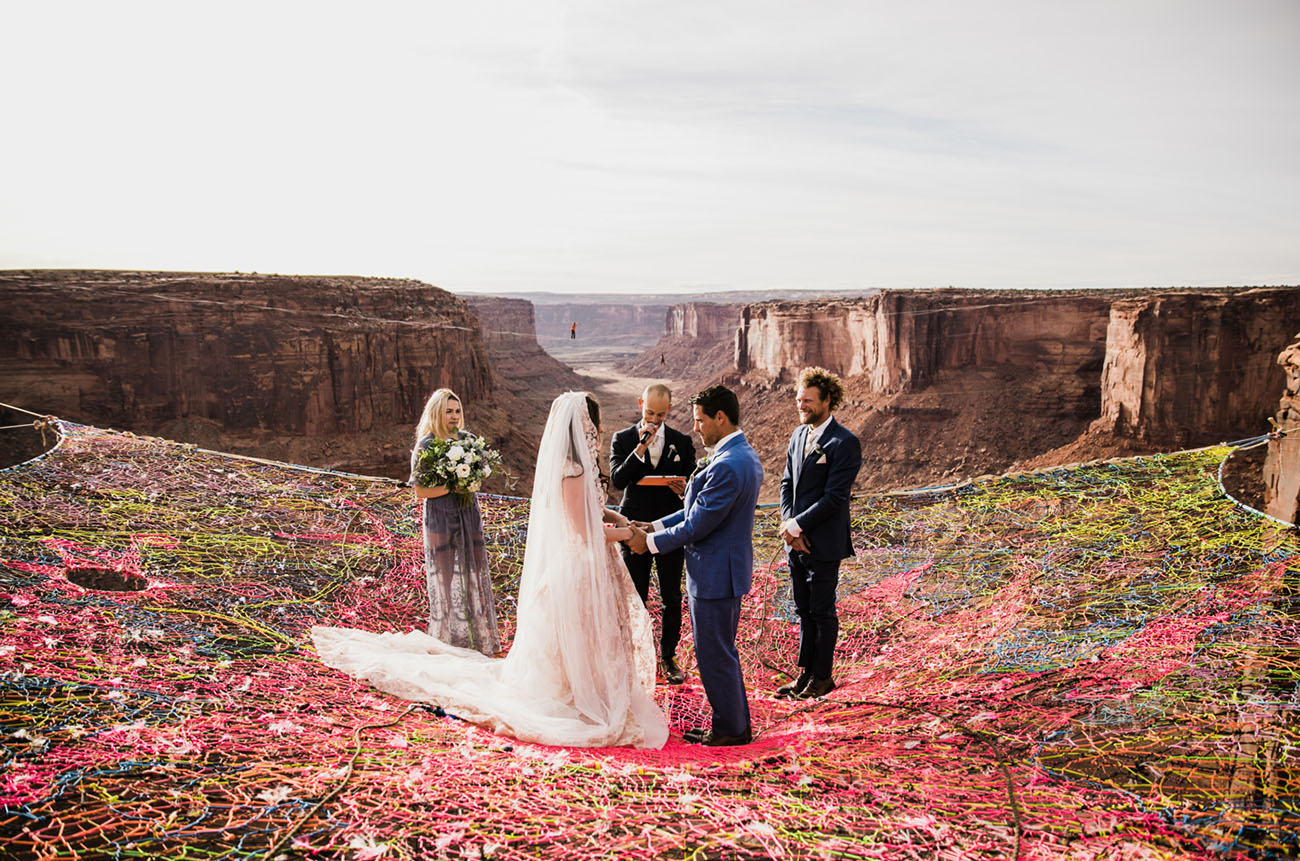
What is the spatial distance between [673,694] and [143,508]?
6.12m

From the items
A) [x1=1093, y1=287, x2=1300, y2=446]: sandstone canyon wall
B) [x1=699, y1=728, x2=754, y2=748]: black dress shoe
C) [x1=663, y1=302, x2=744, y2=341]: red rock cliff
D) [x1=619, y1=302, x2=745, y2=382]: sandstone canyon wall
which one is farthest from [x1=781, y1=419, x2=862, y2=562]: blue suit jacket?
[x1=663, y1=302, x2=744, y2=341]: red rock cliff

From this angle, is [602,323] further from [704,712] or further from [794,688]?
[704,712]

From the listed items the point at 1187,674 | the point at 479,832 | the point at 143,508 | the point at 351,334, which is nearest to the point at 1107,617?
the point at 1187,674

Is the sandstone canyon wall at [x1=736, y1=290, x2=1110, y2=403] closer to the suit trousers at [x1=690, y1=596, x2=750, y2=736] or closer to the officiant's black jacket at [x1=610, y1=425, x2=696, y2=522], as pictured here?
the officiant's black jacket at [x1=610, y1=425, x2=696, y2=522]

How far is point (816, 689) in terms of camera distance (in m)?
5.64

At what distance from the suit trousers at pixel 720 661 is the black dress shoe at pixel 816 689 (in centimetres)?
108

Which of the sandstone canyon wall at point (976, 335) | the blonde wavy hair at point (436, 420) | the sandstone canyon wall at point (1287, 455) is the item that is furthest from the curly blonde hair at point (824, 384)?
the sandstone canyon wall at point (976, 335)

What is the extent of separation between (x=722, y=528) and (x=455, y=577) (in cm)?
263

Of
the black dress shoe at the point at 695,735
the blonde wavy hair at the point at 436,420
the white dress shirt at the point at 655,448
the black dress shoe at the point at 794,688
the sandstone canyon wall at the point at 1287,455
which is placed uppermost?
the blonde wavy hair at the point at 436,420

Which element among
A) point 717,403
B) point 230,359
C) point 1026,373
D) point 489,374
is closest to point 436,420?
point 717,403

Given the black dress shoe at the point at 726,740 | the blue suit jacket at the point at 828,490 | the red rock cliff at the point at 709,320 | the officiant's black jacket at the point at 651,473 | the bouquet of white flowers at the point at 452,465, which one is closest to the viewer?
the black dress shoe at the point at 726,740

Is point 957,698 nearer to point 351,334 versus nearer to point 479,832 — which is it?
point 479,832

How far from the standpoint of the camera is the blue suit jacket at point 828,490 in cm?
547

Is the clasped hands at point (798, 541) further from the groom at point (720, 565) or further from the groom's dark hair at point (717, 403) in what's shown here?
the groom's dark hair at point (717, 403)
